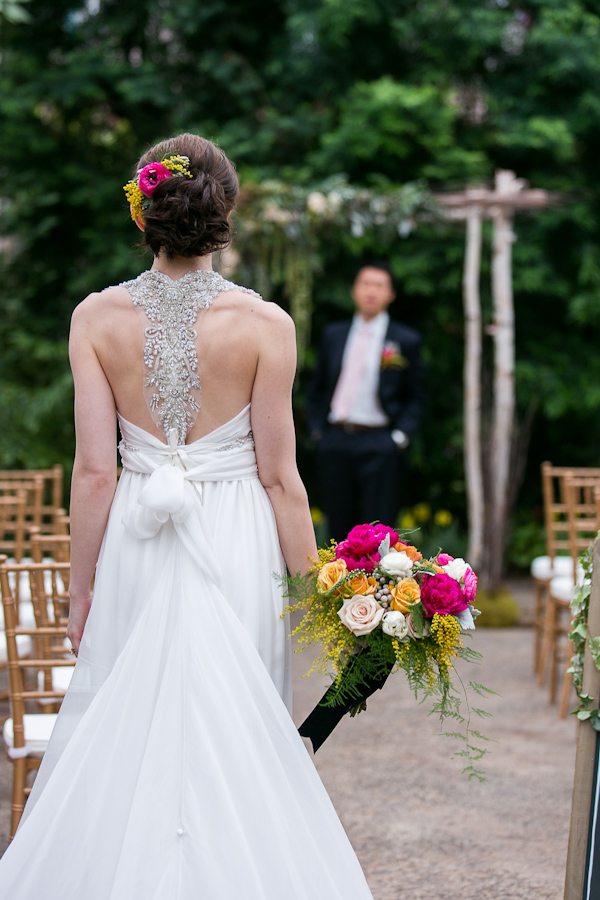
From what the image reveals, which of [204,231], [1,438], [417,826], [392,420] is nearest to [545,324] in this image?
[392,420]

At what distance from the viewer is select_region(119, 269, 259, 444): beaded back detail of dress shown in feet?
6.91

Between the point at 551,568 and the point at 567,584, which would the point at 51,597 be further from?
the point at 551,568

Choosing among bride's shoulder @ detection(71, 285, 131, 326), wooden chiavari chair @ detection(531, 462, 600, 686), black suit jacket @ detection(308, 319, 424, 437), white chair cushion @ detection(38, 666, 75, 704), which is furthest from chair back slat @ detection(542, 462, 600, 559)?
bride's shoulder @ detection(71, 285, 131, 326)

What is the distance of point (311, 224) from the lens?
6.37 meters

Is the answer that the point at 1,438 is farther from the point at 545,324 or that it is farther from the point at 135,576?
the point at 135,576

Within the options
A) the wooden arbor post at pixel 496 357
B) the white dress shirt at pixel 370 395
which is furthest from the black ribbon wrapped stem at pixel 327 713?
the wooden arbor post at pixel 496 357

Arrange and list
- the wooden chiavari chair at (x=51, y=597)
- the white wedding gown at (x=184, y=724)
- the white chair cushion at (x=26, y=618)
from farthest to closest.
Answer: the white chair cushion at (x=26, y=618)
the wooden chiavari chair at (x=51, y=597)
the white wedding gown at (x=184, y=724)

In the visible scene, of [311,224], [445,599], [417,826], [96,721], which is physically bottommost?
[417,826]

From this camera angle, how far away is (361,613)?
2.00 m

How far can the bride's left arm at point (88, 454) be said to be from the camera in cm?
215

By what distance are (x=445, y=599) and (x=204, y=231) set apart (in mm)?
968

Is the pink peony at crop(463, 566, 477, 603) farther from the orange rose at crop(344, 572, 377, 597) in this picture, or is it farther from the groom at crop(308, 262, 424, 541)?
the groom at crop(308, 262, 424, 541)

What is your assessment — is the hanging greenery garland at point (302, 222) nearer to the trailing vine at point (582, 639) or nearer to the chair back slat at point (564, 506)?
the chair back slat at point (564, 506)

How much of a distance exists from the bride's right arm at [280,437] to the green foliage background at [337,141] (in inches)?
191
